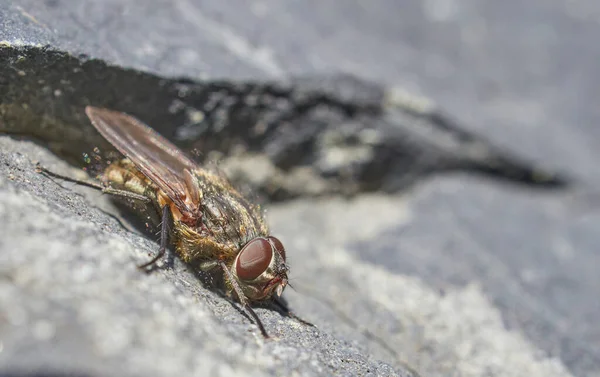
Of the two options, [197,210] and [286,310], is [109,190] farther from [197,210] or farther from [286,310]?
[286,310]

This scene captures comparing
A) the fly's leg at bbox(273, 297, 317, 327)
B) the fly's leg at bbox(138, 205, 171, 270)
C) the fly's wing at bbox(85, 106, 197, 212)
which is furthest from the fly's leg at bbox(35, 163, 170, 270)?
the fly's leg at bbox(273, 297, 317, 327)


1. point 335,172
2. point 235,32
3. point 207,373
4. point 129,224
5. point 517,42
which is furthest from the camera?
point 517,42

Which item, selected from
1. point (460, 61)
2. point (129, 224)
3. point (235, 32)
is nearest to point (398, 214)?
point (460, 61)

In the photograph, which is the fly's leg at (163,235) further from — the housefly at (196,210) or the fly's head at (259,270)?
the fly's head at (259,270)

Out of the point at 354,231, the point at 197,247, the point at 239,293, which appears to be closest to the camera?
the point at 239,293

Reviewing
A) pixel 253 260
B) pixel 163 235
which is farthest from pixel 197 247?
pixel 253 260

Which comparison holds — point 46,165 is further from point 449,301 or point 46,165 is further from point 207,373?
point 449,301

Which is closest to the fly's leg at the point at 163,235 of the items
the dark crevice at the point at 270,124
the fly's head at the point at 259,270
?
the fly's head at the point at 259,270
